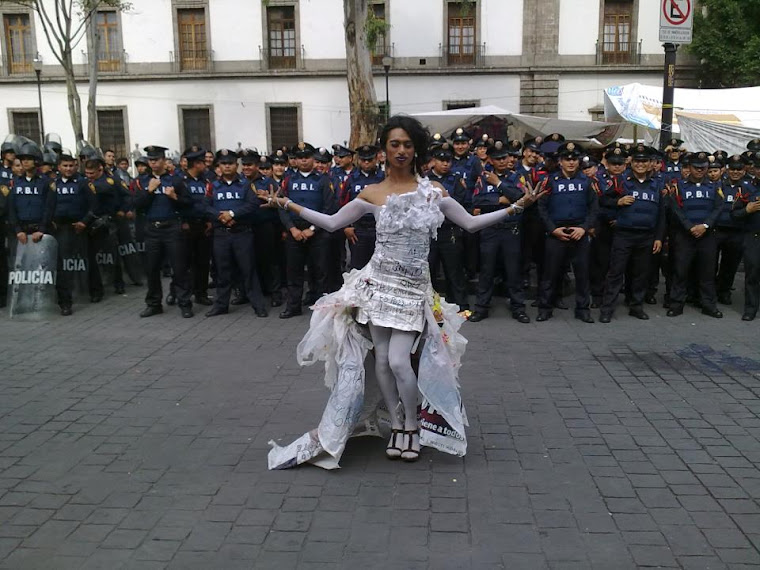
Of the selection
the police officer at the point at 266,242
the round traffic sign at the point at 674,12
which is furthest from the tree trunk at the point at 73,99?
the round traffic sign at the point at 674,12

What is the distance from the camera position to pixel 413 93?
99.7ft

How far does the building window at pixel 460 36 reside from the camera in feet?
97.2

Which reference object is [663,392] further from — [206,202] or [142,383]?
[206,202]

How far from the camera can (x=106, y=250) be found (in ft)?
34.6

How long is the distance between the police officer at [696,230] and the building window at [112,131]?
27.9m

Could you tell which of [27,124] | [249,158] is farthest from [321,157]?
[27,124]

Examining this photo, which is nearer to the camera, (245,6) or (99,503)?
(99,503)

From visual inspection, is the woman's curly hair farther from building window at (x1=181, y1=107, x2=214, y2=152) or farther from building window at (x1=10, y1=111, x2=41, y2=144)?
building window at (x1=10, y1=111, x2=41, y2=144)

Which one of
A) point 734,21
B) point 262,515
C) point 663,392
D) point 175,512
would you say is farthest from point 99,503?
point 734,21

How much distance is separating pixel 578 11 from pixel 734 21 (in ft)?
19.2

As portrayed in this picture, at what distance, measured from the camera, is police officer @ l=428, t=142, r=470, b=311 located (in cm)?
873

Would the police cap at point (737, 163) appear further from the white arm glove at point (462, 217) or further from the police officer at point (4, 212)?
the police officer at point (4, 212)

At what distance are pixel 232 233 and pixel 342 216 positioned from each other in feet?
15.7

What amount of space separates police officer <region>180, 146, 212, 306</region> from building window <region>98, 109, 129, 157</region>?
24.2 metres
